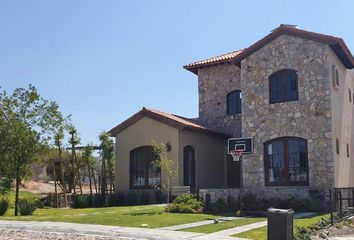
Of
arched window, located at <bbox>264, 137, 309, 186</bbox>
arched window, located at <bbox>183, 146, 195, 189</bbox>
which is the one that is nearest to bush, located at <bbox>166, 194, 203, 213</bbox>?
arched window, located at <bbox>264, 137, 309, 186</bbox>

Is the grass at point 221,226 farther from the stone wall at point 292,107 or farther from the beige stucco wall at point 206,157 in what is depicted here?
the beige stucco wall at point 206,157

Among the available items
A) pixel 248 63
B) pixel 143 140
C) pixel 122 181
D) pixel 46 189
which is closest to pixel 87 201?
pixel 122 181

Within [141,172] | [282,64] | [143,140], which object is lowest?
[141,172]

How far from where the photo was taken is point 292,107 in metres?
20.4

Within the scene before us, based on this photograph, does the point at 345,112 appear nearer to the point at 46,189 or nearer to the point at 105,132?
the point at 105,132

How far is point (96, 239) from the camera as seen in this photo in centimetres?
1148

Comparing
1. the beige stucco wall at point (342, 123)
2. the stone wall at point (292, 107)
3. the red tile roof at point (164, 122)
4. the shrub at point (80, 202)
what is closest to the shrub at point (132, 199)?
the shrub at point (80, 202)

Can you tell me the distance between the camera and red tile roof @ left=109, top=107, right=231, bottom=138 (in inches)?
928

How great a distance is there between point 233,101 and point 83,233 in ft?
53.6

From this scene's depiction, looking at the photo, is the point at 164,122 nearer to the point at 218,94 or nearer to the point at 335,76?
the point at 218,94

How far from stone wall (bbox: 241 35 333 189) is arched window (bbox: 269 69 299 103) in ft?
0.66

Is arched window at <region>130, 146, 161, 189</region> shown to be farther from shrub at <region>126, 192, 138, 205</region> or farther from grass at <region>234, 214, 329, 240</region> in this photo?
grass at <region>234, 214, 329, 240</region>

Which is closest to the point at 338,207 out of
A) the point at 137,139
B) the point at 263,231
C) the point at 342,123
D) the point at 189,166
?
the point at 342,123

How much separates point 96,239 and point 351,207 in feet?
38.1
